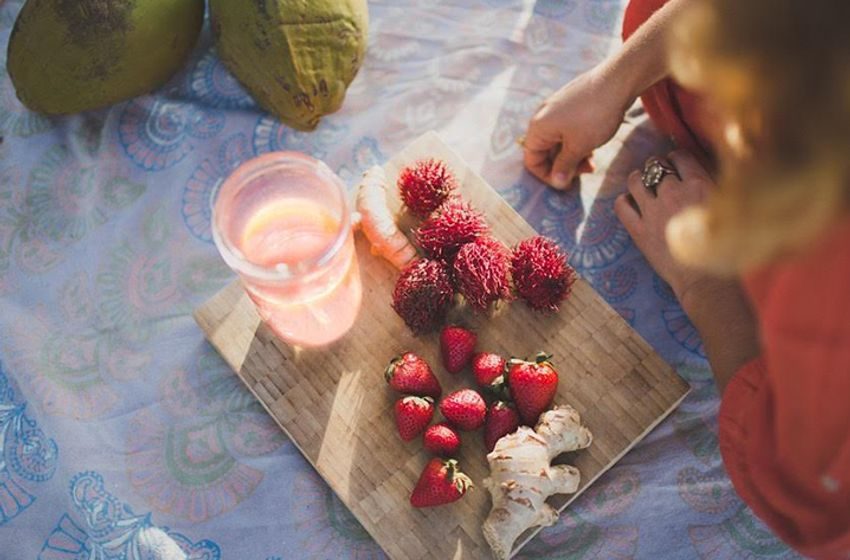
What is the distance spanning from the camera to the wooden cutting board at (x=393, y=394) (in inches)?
28.4

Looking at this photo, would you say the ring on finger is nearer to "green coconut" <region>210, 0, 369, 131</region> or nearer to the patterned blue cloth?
the patterned blue cloth

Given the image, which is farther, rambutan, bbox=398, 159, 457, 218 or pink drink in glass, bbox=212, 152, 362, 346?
rambutan, bbox=398, 159, 457, 218

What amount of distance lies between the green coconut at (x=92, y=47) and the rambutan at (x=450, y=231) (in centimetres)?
32

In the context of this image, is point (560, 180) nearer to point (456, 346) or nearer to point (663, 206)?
point (663, 206)

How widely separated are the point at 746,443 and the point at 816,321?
209 mm

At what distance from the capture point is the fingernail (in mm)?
862

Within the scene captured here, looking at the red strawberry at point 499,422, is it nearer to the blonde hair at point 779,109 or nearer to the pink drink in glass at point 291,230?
the pink drink in glass at point 291,230

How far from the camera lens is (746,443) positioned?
0.60m

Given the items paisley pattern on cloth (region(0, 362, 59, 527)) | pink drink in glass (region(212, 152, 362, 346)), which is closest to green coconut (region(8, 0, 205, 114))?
pink drink in glass (region(212, 152, 362, 346))

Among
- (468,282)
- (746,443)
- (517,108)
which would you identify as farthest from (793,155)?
(517,108)

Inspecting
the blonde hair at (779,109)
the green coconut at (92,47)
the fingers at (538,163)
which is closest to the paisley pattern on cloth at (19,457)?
Result: the green coconut at (92,47)

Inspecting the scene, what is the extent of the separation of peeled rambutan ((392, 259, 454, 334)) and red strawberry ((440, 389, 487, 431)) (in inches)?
2.8

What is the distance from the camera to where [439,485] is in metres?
0.69

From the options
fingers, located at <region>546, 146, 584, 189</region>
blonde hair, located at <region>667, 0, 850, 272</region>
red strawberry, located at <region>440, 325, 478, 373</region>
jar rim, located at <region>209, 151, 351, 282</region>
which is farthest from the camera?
fingers, located at <region>546, 146, 584, 189</region>
